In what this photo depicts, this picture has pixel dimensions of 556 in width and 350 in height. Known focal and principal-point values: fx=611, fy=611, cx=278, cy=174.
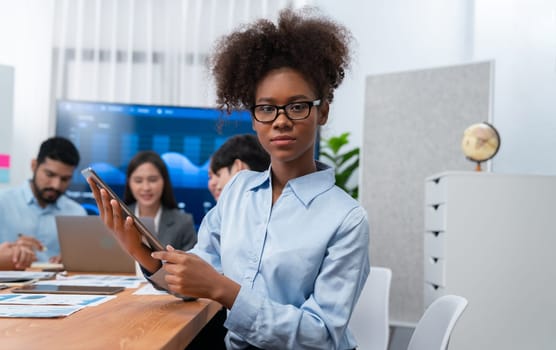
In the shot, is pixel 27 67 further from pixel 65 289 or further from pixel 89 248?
pixel 65 289

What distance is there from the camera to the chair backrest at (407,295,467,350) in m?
1.19

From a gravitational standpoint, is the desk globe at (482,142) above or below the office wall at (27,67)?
below

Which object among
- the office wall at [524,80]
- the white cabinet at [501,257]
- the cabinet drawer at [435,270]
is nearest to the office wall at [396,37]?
the office wall at [524,80]

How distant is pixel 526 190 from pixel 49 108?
3.50 metres

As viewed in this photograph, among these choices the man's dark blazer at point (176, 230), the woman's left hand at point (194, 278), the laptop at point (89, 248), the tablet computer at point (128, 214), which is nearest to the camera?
the woman's left hand at point (194, 278)

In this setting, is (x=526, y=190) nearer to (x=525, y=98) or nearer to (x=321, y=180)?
(x=525, y=98)

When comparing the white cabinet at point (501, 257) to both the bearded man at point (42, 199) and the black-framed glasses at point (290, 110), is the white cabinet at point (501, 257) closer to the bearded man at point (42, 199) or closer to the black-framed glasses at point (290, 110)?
the black-framed glasses at point (290, 110)

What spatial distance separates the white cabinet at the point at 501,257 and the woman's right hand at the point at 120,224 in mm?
1643

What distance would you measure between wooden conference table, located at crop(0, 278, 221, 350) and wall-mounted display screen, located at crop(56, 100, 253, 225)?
2903 millimetres

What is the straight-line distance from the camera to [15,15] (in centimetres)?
464

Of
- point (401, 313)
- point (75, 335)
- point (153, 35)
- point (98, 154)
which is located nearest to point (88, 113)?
point (98, 154)

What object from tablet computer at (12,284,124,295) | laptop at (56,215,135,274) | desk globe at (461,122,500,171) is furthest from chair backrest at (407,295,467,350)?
desk globe at (461,122,500,171)

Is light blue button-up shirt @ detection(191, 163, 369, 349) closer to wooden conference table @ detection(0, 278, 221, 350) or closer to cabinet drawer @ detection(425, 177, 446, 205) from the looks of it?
wooden conference table @ detection(0, 278, 221, 350)

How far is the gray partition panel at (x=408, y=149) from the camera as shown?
3.43m
